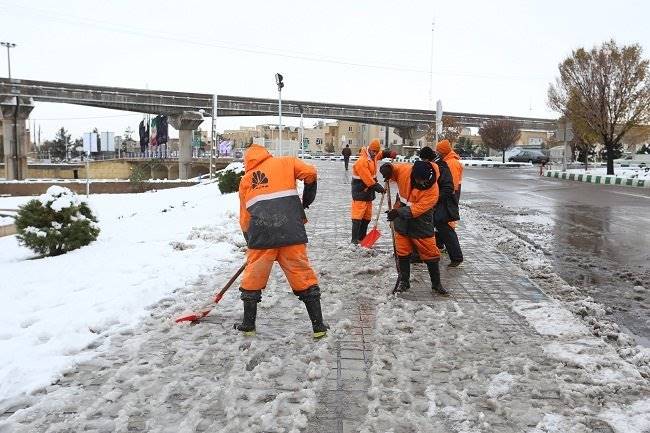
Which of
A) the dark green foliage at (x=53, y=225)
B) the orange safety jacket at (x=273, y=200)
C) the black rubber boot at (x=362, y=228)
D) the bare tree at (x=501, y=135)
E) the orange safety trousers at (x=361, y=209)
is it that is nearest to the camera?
the orange safety jacket at (x=273, y=200)

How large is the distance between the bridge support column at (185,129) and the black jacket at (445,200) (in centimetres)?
4725

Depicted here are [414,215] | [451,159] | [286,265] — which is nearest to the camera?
[286,265]

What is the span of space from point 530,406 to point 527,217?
1042 centimetres

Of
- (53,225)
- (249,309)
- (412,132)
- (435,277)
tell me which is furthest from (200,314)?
→ (412,132)

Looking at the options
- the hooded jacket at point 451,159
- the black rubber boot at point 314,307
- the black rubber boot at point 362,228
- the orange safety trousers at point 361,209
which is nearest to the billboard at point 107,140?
the black rubber boot at point 362,228

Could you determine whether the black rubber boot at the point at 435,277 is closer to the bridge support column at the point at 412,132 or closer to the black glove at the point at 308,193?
the black glove at the point at 308,193

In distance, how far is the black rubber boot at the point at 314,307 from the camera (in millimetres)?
4652

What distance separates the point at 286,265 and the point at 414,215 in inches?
74.0

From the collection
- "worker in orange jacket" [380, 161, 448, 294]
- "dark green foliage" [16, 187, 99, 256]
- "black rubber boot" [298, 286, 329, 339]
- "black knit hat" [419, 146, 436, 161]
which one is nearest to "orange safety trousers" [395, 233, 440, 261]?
"worker in orange jacket" [380, 161, 448, 294]

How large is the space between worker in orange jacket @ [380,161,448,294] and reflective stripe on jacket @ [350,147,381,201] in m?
2.06

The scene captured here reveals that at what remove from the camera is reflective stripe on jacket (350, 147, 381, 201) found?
8367mm

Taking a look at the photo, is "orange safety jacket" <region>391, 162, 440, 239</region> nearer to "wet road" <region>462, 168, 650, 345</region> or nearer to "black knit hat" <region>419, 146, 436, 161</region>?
"black knit hat" <region>419, 146, 436, 161</region>

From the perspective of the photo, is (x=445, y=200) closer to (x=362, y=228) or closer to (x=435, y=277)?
(x=435, y=277)

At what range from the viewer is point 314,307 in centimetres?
467
